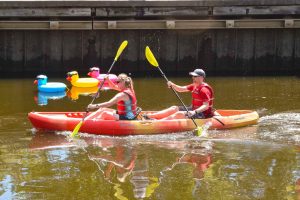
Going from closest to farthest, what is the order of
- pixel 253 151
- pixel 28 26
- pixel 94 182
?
1. pixel 94 182
2. pixel 253 151
3. pixel 28 26

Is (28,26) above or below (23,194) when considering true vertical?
above

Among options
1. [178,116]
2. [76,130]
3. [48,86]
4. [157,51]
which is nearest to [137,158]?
[76,130]

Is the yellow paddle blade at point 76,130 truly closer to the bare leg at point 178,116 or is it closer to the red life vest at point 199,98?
the bare leg at point 178,116

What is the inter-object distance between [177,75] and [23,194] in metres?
12.2

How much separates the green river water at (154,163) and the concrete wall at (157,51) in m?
5.58

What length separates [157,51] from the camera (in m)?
19.2

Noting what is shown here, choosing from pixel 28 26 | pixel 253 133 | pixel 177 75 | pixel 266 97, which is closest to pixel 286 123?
pixel 253 133

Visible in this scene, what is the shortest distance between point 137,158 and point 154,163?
43 cm

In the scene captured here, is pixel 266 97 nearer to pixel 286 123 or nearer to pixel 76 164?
pixel 286 123

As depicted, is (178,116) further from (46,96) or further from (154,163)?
(46,96)

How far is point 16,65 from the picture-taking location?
18797 millimetres

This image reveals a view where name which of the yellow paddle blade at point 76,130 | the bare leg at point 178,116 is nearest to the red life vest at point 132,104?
the bare leg at point 178,116

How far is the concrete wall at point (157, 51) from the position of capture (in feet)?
61.7

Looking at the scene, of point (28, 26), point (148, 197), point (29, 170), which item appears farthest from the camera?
point (28, 26)
